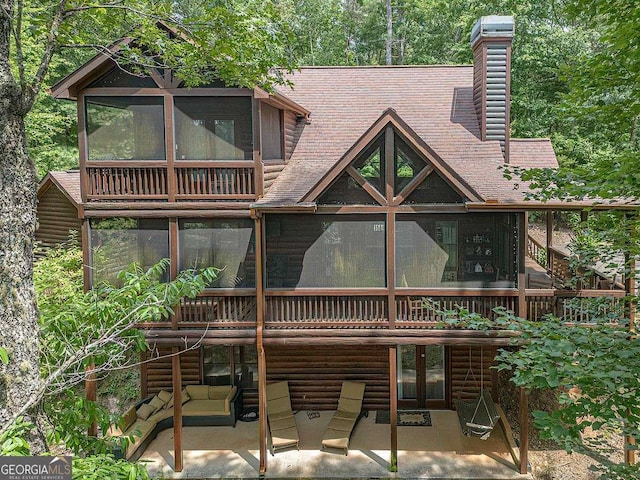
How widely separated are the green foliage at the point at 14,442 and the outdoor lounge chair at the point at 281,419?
726 cm

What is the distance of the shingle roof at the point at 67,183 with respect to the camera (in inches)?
595

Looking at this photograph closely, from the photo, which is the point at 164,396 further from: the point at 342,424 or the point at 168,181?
the point at 168,181

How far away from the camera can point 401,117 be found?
1301 centimetres

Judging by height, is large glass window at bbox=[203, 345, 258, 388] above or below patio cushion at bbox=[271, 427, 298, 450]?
above

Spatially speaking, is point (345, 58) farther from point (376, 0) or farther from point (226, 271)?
point (226, 271)

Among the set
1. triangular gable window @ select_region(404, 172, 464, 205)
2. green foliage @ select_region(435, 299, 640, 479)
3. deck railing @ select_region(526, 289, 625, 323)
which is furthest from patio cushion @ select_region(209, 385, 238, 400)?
green foliage @ select_region(435, 299, 640, 479)

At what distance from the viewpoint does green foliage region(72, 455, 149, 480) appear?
396 centimetres

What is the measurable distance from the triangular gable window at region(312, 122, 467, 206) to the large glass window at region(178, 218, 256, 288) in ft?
5.78

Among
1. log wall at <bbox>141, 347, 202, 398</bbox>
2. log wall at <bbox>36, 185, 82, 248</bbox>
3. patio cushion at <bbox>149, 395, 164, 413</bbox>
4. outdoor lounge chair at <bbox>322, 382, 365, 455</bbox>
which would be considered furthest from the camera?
log wall at <bbox>36, 185, 82, 248</bbox>

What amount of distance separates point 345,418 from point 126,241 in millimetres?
6034

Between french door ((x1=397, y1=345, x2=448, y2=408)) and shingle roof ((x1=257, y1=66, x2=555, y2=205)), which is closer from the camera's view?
shingle roof ((x1=257, y1=66, x2=555, y2=205))

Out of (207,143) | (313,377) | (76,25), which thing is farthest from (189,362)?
(76,25)

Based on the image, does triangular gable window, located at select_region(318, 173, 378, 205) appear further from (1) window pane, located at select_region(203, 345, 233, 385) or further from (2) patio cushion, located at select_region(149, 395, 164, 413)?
(2) patio cushion, located at select_region(149, 395, 164, 413)

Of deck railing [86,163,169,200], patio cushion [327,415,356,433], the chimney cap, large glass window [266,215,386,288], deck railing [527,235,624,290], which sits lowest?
patio cushion [327,415,356,433]
